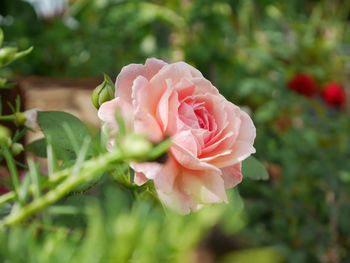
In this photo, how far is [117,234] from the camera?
245mm

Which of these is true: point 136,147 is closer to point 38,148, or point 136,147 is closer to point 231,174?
point 231,174

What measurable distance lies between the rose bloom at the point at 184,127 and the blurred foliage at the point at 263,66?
4.25 ft

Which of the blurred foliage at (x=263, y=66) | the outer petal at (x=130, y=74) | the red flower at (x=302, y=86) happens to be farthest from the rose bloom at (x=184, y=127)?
the red flower at (x=302, y=86)

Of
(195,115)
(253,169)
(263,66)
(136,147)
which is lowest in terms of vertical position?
(263,66)

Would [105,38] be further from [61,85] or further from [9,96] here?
[9,96]

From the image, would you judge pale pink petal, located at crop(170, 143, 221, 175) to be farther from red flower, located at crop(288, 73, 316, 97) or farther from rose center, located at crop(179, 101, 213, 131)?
red flower, located at crop(288, 73, 316, 97)

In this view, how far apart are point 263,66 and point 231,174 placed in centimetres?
320

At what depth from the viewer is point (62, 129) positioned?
0.55 m

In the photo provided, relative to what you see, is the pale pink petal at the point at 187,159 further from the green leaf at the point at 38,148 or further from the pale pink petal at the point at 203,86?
the green leaf at the point at 38,148

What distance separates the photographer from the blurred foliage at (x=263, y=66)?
8.56 ft

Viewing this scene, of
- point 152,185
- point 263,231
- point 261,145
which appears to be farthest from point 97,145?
point 261,145

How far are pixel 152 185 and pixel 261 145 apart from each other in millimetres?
2560

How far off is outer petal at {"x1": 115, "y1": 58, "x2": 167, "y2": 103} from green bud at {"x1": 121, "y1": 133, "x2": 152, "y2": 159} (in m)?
0.24

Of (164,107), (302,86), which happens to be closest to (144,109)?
(164,107)
